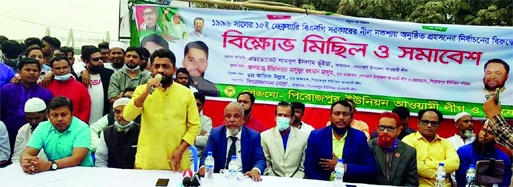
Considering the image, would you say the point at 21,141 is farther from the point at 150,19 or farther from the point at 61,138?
the point at 150,19

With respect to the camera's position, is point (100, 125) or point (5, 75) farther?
point (5, 75)

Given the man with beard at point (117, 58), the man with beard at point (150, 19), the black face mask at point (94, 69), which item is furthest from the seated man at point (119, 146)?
the man with beard at point (150, 19)

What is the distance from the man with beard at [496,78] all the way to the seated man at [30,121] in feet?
15.6

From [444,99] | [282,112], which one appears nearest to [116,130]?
[282,112]

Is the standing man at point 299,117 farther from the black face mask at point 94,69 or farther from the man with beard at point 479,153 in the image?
the black face mask at point 94,69

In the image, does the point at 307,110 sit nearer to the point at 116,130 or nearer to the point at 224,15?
the point at 224,15

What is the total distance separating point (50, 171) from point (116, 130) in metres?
0.72

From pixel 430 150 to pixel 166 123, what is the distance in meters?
2.45

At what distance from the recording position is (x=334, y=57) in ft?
17.8

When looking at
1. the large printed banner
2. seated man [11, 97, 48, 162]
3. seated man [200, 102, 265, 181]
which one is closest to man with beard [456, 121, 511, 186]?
the large printed banner

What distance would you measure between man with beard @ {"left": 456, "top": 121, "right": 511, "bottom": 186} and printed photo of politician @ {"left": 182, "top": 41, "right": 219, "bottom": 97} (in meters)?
2.82

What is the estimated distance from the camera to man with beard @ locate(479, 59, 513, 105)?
5.26 metres

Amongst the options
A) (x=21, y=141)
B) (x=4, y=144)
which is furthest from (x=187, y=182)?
(x=4, y=144)

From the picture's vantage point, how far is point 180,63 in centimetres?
558
